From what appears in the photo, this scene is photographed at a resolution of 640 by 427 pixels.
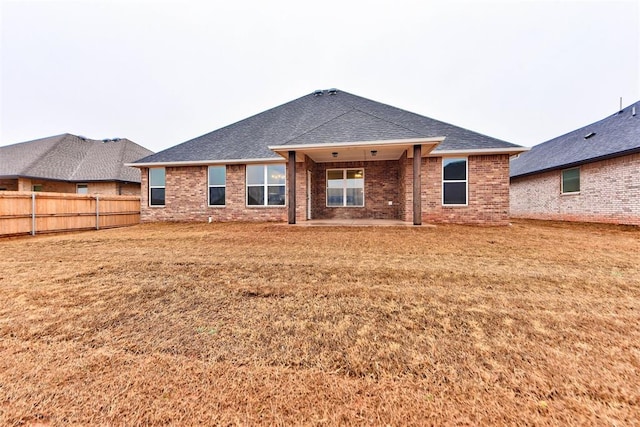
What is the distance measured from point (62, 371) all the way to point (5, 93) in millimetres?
44309

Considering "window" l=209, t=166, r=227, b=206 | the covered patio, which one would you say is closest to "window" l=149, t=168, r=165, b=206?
"window" l=209, t=166, r=227, b=206

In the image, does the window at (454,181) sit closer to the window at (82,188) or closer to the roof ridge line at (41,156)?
the window at (82,188)

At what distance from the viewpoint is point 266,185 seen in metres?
11.5

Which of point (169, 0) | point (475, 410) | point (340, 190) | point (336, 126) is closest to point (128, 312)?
point (475, 410)

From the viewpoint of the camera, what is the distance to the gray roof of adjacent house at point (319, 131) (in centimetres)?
876

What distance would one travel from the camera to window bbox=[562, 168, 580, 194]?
12.0 metres

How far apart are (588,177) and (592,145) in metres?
2.05

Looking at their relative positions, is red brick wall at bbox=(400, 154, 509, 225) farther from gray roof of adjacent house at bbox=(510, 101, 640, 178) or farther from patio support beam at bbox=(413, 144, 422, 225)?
gray roof of adjacent house at bbox=(510, 101, 640, 178)

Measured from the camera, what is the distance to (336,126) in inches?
366

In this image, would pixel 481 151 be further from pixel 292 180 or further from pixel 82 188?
pixel 82 188

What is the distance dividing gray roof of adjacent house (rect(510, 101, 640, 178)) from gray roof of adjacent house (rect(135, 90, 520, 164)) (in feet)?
16.1

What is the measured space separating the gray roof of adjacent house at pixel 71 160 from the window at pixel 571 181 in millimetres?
25970

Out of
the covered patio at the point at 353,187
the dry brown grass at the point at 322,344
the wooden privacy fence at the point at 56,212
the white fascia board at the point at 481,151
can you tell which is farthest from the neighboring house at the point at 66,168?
the white fascia board at the point at 481,151

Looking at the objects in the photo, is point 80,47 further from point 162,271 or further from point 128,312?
point 128,312
